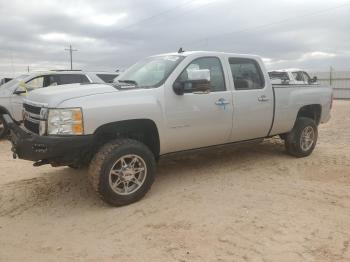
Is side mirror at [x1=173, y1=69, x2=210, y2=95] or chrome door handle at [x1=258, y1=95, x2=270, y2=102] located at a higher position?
side mirror at [x1=173, y1=69, x2=210, y2=95]

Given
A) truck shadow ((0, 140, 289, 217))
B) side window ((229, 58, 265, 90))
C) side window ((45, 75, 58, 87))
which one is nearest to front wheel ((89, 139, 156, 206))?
truck shadow ((0, 140, 289, 217))

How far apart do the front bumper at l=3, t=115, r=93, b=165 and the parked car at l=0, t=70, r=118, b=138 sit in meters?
5.54

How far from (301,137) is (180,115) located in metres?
3.04

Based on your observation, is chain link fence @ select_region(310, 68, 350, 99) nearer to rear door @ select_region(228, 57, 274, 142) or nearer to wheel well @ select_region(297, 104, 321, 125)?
wheel well @ select_region(297, 104, 321, 125)

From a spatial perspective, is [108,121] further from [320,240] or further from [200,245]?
[320,240]

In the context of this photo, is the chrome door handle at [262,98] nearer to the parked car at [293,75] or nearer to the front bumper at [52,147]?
the front bumper at [52,147]

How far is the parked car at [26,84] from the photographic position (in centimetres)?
1065

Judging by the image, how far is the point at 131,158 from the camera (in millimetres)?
5086

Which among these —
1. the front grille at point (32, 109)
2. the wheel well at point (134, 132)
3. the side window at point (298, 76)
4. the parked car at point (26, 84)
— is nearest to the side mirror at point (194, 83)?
the wheel well at point (134, 132)

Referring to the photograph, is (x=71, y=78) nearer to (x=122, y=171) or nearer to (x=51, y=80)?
(x=51, y=80)

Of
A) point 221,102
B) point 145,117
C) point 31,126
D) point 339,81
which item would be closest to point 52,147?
point 31,126

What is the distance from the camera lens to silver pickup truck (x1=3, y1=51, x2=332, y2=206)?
4.69 m

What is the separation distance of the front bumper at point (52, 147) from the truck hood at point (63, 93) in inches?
16.5

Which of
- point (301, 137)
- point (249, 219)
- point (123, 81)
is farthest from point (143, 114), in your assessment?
point (301, 137)
